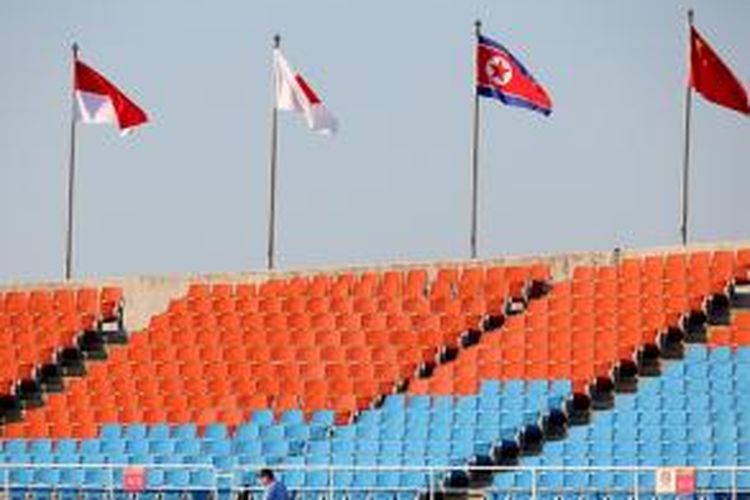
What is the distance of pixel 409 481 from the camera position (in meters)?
46.7

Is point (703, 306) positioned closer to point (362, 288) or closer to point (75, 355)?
point (362, 288)

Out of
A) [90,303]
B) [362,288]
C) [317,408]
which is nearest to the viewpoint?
[317,408]

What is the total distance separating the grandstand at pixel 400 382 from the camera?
153 feet

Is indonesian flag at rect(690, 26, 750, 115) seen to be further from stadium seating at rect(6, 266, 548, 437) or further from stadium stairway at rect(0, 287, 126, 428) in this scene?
stadium stairway at rect(0, 287, 126, 428)

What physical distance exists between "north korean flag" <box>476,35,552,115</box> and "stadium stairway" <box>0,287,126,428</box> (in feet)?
27.2

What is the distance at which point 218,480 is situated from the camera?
48.5 meters

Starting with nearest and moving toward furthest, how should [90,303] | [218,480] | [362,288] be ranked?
1. [218,480]
2. [362,288]
3. [90,303]

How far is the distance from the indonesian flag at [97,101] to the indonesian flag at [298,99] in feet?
9.35

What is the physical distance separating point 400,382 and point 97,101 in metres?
11.6

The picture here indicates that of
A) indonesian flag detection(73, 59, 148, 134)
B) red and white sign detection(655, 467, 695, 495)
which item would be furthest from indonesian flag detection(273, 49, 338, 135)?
red and white sign detection(655, 467, 695, 495)

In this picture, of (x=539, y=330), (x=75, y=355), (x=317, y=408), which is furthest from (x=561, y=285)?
(x=75, y=355)

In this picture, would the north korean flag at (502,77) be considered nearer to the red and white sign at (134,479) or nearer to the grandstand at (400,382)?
the grandstand at (400,382)

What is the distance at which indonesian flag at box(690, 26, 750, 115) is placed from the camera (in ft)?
176

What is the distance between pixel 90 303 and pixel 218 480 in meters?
10.9
